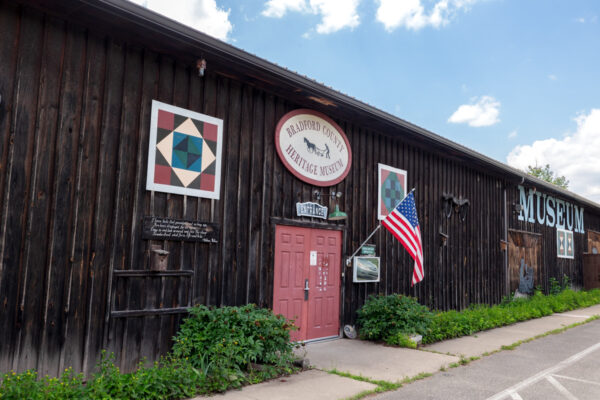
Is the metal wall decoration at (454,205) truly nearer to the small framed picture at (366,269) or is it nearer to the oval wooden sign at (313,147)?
the small framed picture at (366,269)

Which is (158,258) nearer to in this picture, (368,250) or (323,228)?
(323,228)

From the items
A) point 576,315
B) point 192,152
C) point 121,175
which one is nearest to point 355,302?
point 192,152

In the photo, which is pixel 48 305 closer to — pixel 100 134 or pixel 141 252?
pixel 141 252

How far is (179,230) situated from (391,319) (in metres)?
4.48

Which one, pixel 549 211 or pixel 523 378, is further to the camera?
pixel 549 211

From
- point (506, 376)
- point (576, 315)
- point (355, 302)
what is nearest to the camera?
point (506, 376)

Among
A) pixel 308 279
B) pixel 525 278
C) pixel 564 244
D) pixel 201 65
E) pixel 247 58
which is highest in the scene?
pixel 247 58

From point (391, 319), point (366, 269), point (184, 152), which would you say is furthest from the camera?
point (366, 269)

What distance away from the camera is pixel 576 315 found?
1338 centimetres

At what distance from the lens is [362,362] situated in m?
7.07

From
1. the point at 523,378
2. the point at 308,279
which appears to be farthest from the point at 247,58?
the point at 523,378

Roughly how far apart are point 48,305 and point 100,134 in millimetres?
2148

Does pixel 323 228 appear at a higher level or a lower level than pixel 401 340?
higher

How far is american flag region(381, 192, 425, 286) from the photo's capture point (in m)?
8.69
